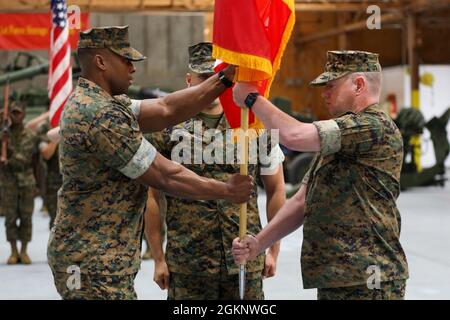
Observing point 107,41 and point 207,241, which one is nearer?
point 107,41

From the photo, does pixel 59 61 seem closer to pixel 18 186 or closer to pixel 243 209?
pixel 18 186

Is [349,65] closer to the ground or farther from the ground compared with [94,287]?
farther from the ground

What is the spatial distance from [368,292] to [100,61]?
1425mm

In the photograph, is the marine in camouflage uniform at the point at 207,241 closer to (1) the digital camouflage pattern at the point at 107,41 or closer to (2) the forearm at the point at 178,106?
(2) the forearm at the point at 178,106

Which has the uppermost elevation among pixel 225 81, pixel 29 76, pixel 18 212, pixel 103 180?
pixel 29 76

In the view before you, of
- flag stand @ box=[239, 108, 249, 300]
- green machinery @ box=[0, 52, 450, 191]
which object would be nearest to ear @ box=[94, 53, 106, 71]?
flag stand @ box=[239, 108, 249, 300]

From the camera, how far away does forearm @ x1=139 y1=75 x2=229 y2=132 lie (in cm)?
366

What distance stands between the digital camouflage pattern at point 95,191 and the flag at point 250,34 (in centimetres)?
57

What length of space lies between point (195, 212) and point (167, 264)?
0.30m

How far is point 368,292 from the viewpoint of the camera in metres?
3.26

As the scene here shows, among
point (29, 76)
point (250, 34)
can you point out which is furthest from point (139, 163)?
point (29, 76)

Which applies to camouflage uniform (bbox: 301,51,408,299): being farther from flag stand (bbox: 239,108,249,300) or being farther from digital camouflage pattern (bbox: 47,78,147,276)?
digital camouflage pattern (bbox: 47,78,147,276)

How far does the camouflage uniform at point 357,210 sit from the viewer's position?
325cm

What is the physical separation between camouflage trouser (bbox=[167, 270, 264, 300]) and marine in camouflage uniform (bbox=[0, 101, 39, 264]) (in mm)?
5457
